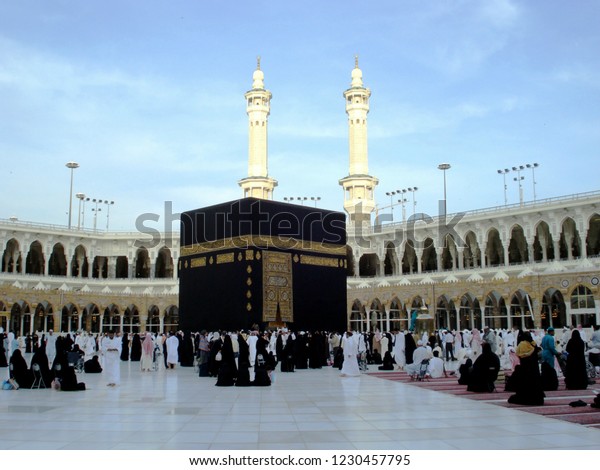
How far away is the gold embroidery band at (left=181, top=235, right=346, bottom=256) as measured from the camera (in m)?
16.5

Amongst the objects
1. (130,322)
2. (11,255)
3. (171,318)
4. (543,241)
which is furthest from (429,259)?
(11,255)

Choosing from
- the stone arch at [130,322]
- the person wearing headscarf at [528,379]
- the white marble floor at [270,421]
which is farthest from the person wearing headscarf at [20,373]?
the stone arch at [130,322]

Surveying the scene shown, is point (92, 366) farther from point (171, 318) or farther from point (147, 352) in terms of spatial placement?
point (171, 318)

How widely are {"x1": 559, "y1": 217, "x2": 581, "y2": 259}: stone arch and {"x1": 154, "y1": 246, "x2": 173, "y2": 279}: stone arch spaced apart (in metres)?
23.1

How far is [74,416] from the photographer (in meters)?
6.20

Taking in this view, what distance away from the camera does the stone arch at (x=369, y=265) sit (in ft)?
131

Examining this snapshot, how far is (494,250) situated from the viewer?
36125mm

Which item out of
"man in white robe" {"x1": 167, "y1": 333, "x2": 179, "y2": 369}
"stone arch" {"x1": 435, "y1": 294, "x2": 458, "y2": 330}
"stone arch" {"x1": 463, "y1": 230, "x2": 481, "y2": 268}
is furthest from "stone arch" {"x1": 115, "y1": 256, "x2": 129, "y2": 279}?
"man in white robe" {"x1": 167, "y1": 333, "x2": 179, "y2": 369}

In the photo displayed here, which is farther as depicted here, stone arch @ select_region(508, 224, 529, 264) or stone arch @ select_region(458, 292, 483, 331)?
stone arch @ select_region(508, 224, 529, 264)

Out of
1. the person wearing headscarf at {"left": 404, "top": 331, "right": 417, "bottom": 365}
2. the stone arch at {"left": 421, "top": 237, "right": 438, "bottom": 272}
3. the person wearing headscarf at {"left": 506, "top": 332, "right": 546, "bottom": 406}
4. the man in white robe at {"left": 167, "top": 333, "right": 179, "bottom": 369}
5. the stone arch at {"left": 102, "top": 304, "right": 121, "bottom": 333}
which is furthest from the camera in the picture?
the stone arch at {"left": 421, "top": 237, "right": 438, "bottom": 272}

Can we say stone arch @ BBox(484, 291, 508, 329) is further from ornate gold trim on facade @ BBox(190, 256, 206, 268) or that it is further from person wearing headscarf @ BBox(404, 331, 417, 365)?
person wearing headscarf @ BBox(404, 331, 417, 365)
